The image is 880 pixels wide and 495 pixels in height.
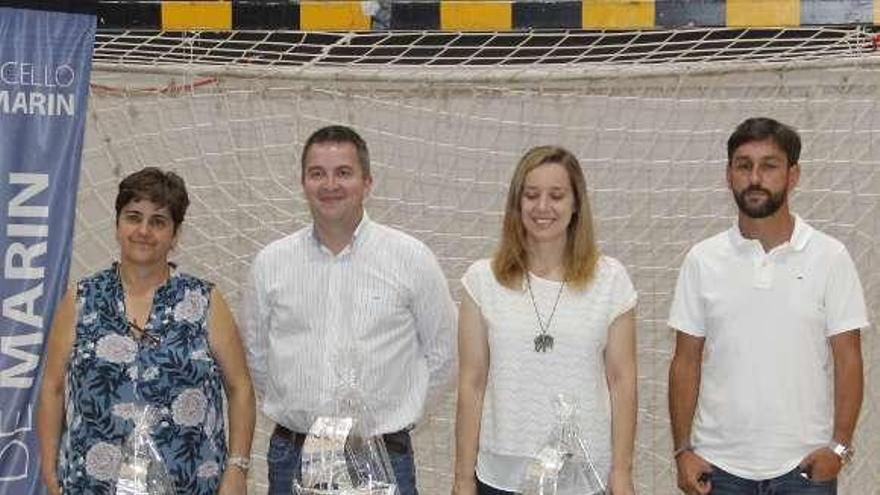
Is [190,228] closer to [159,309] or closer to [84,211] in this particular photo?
[84,211]

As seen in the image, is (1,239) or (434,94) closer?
(1,239)

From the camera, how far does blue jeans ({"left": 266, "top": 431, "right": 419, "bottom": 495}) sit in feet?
9.52

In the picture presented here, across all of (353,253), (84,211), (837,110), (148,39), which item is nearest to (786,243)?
(353,253)

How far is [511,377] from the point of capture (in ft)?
8.85

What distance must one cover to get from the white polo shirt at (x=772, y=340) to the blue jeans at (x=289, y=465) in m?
0.62

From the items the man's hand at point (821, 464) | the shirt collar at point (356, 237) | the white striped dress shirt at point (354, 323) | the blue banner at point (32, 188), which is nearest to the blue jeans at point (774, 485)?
the man's hand at point (821, 464)

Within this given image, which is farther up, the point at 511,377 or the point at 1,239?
the point at 1,239

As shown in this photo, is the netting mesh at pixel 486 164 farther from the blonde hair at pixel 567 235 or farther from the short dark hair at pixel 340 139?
the blonde hair at pixel 567 235

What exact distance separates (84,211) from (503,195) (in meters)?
1.32

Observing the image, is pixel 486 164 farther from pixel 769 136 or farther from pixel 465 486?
pixel 465 486

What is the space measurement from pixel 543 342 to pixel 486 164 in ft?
6.55

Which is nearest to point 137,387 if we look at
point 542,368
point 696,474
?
point 542,368

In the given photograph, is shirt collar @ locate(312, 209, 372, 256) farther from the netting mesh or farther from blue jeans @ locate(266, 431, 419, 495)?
the netting mesh

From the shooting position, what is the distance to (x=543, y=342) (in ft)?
8.78
